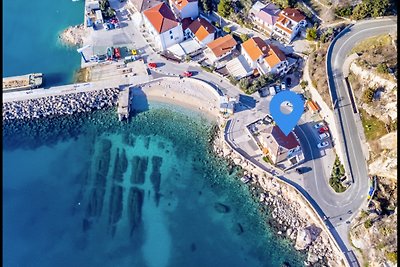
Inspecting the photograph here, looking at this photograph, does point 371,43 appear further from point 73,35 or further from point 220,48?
point 73,35

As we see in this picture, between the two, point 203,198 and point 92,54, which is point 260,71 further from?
point 92,54

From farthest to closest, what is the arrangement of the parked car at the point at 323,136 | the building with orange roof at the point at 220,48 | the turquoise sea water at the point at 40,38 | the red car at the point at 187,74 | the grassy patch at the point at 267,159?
the turquoise sea water at the point at 40,38 < the building with orange roof at the point at 220,48 < the red car at the point at 187,74 < the parked car at the point at 323,136 < the grassy patch at the point at 267,159

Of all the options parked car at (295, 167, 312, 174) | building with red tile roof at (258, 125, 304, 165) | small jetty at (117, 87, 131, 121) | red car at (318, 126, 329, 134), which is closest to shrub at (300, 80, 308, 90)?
red car at (318, 126, 329, 134)

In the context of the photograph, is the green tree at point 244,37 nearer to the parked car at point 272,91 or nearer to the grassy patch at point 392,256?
the parked car at point 272,91

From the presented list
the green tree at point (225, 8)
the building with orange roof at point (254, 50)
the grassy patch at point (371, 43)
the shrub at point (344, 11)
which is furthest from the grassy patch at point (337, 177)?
the green tree at point (225, 8)

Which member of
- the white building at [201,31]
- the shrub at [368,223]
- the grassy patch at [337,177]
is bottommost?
the shrub at [368,223]
